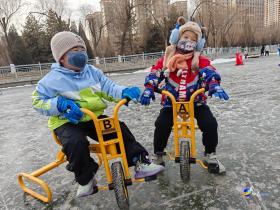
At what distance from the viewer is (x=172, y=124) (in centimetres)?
282

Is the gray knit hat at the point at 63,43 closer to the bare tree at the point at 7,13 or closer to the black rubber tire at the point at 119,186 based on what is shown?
the black rubber tire at the point at 119,186

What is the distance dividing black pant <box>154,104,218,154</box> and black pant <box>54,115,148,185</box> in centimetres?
50

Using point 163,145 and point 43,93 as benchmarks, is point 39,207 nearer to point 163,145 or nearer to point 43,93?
point 43,93

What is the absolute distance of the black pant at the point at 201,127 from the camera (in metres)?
2.66

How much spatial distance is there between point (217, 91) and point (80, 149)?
4.53 ft

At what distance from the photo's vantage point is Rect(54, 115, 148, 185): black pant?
2.18 meters

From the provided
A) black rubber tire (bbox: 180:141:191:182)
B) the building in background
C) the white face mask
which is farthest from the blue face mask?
the building in background

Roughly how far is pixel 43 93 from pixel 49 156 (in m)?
1.62

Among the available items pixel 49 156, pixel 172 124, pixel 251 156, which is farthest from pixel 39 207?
pixel 251 156

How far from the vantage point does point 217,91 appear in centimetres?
254

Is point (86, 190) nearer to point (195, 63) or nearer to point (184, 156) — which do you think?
point (184, 156)

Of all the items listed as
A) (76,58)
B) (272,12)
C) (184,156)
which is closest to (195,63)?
(184,156)

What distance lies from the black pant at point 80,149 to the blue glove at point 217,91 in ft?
2.92

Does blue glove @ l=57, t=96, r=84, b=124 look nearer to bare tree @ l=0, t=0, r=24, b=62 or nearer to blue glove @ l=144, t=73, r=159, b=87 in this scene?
blue glove @ l=144, t=73, r=159, b=87
